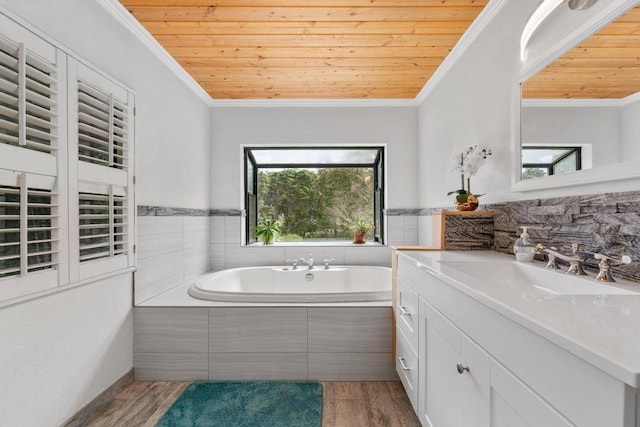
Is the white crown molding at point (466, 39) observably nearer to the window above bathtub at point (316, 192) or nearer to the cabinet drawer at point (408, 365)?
the window above bathtub at point (316, 192)

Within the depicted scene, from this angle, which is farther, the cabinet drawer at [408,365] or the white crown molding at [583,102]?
the cabinet drawer at [408,365]

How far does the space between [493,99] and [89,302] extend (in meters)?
2.47

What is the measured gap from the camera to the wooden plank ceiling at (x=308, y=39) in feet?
6.11

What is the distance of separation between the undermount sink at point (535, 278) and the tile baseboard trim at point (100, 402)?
191 centimetres

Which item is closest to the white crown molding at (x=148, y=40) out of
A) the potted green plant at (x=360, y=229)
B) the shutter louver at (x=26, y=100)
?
the shutter louver at (x=26, y=100)

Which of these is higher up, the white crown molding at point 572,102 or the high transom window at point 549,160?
the white crown molding at point 572,102

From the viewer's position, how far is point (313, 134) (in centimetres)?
329

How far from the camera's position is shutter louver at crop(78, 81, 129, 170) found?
161 centimetres

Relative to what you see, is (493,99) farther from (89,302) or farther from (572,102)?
(89,302)

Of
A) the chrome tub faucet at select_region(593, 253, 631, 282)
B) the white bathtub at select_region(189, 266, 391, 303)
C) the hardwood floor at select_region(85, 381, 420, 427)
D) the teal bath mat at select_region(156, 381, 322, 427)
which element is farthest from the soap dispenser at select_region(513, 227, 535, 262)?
the white bathtub at select_region(189, 266, 391, 303)

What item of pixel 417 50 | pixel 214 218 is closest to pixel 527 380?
pixel 417 50

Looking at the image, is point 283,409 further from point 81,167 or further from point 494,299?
point 81,167

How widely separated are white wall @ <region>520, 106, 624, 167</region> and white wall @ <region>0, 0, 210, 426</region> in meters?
2.22

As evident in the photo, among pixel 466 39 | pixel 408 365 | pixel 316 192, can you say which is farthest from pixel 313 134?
pixel 408 365
